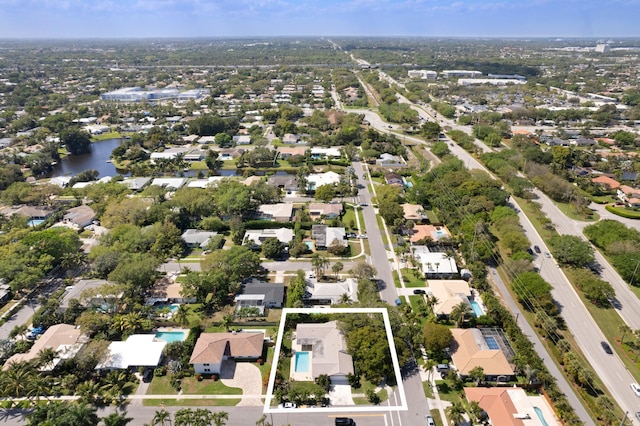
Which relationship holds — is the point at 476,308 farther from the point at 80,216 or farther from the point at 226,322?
the point at 80,216

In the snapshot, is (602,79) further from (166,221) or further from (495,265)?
(166,221)

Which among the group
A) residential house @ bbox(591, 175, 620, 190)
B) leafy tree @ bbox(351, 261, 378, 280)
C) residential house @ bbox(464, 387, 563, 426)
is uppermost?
residential house @ bbox(591, 175, 620, 190)

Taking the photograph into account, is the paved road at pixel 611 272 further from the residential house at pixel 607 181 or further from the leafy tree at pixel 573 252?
the residential house at pixel 607 181

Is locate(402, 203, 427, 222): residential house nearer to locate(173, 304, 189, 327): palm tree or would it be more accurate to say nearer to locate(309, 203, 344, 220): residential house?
locate(309, 203, 344, 220): residential house

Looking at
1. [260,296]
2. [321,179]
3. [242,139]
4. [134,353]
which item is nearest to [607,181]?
[321,179]

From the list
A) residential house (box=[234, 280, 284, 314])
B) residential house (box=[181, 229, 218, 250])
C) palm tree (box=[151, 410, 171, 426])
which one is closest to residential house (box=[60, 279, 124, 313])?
residential house (box=[234, 280, 284, 314])

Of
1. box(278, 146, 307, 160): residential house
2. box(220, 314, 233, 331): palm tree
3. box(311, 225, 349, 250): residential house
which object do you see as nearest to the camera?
box(220, 314, 233, 331): palm tree

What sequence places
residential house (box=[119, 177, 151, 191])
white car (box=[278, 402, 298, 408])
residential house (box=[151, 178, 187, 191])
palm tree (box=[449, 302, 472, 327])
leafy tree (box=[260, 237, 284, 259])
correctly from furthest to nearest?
1. residential house (box=[119, 177, 151, 191])
2. residential house (box=[151, 178, 187, 191])
3. leafy tree (box=[260, 237, 284, 259])
4. palm tree (box=[449, 302, 472, 327])
5. white car (box=[278, 402, 298, 408])

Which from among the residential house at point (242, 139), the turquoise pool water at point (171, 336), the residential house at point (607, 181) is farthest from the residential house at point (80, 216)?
the residential house at point (607, 181)
